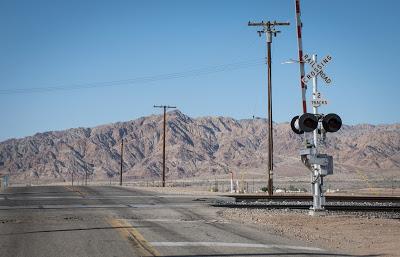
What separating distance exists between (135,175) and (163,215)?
538 feet

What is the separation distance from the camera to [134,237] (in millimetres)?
13281

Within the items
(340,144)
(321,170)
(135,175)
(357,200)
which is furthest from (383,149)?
(321,170)

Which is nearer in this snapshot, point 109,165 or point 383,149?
point 383,149

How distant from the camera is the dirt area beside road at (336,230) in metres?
12.9

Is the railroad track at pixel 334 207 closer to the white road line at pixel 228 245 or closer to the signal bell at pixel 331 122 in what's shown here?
the signal bell at pixel 331 122

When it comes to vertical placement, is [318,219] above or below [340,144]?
below

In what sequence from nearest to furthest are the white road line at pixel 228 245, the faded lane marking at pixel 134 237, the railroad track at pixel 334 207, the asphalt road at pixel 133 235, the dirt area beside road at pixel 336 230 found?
1. the faded lane marking at pixel 134 237
2. the asphalt road at pixel 133 235
3. the white road line at pixel 228 245
4. the dirt area beside road at pixel 336 230
5. the railroad track at pixel 334 207

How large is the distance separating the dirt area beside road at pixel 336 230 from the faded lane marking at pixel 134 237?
3917 millimetres

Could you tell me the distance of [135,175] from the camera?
182250 millimetres

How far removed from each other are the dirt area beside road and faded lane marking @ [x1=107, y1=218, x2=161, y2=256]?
392 cm

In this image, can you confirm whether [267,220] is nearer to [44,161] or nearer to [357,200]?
[357,200]

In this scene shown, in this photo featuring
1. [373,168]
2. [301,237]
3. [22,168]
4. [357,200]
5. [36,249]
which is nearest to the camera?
[36,249]

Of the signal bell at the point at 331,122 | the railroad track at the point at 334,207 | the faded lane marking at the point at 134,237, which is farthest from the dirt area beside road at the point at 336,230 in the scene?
the faded lane marking at the point at 134,237

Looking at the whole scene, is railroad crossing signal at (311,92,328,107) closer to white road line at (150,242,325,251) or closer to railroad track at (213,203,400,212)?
railroad track at (213,203,400,212)
